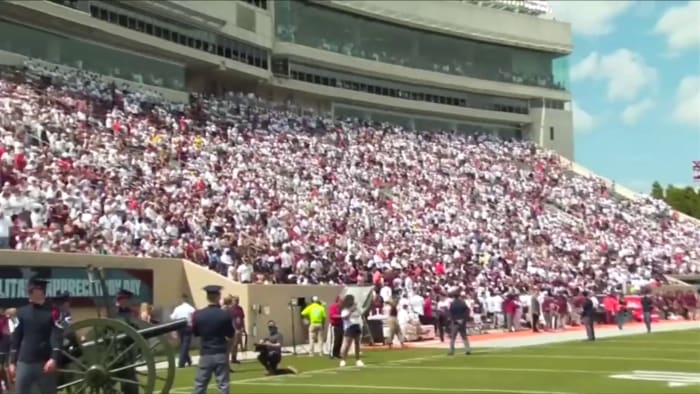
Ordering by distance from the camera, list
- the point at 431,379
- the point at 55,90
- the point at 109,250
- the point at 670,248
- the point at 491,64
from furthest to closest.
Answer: the point at 491,64 < the point at 670,248 < the point at 55,90 < the point at 109,250 < the point at 431,379

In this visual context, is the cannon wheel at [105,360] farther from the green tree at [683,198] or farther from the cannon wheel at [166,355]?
the green tree at [683,198]

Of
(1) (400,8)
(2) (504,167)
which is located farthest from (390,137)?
(1) (400,8)

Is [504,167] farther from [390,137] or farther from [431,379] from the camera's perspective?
[431,379]

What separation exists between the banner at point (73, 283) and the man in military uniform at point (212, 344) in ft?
23.0

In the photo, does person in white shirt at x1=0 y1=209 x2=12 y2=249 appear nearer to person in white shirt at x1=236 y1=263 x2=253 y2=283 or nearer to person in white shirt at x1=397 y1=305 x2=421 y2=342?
person in white shirt at x1=236 y1=263 x2=253 y2=283

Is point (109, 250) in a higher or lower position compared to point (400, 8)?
lower

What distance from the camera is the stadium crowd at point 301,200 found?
27.0 metres

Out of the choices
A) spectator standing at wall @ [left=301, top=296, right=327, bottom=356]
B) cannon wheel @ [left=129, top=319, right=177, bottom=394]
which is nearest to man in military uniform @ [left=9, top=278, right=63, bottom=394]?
cannon wheel @ [left=129, top=319, right=177, bottom=394]

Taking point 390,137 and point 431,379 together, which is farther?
point 390,137

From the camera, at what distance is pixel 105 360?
11891 mm

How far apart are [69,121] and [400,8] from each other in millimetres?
32263

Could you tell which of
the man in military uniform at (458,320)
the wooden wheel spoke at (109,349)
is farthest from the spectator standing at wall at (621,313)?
the wooden wheel spoke at (109,349)

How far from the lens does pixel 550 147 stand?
6688 centimetres

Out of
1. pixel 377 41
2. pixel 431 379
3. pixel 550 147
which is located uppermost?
pixel 377 41
